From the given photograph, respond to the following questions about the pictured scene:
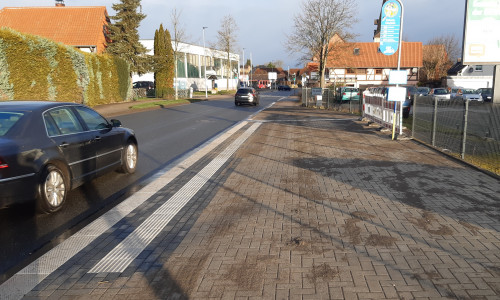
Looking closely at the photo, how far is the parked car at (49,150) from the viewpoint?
16.2 ft

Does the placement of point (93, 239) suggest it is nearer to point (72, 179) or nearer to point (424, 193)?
point (72, 179)

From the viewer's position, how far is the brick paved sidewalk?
3449 millimetres

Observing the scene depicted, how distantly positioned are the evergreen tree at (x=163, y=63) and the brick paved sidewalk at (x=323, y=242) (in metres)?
34.9

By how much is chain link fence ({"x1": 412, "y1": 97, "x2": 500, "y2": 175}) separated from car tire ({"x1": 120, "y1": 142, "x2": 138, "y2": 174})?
713 centimetres

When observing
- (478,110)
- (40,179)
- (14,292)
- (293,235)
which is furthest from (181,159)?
(478,110)

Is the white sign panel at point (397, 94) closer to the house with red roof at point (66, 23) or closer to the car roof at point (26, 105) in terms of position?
the car roof at point (26, 105)

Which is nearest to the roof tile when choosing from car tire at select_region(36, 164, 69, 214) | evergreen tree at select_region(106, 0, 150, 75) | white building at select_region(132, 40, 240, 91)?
evergreen tree at select_region(106, 0, 150, 75)

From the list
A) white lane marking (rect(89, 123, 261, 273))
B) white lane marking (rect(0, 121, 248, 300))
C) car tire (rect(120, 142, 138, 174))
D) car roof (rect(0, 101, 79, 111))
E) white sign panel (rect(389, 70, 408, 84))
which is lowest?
white lane marking (rect(0, 121, 248, 300))

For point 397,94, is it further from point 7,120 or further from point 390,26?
point 7,120

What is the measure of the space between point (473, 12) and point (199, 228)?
11.1 meters

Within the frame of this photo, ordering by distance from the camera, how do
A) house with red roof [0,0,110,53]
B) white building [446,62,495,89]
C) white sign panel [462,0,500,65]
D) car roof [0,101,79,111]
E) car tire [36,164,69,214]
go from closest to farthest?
car tire [36,164,69,214] → car roof [0,101,79,111] → white sign panel [462,0,500,65] → house with red roof [0,0,110,53] → white building [446,62,495,89]

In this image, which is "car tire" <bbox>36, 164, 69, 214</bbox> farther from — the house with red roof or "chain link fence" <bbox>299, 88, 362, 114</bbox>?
the house with red roof

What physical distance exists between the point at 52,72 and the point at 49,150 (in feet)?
61.3

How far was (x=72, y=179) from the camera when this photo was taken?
594cm
